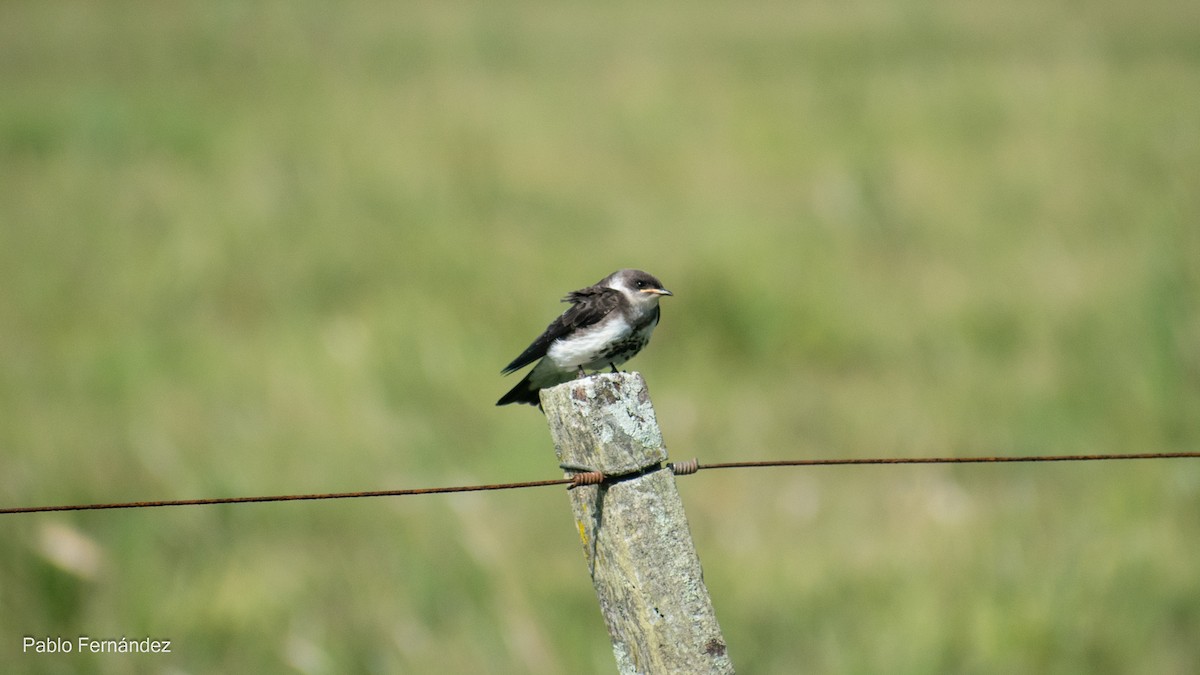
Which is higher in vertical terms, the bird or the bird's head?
the bird's head

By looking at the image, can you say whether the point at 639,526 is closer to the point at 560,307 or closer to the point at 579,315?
the point at 579,315

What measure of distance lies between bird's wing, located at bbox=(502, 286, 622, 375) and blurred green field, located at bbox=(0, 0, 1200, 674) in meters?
1.38

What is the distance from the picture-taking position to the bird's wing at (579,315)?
15.9 ft

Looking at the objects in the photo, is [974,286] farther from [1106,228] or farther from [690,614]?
[690,614]

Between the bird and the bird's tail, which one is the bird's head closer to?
the bird

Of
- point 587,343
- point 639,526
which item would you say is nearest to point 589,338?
point 587,343

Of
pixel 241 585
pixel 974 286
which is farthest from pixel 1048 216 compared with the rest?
pixel 241 585

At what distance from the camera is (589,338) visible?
480 centimetres

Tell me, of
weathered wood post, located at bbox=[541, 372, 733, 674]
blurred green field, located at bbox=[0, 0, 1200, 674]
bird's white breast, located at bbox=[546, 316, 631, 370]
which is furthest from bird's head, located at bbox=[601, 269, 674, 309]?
weathered wood post, located at bbox=[541, 372, 733, 674]

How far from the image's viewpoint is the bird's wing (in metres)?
4.84

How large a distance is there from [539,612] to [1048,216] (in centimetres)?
727

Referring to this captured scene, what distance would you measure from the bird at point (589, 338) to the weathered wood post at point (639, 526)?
1856 millimetres

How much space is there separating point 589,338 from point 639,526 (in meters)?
2.02

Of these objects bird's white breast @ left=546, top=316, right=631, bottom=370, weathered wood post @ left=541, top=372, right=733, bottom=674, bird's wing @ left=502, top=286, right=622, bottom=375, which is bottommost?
weathered wood post @ left=541, top=372, right=733, bottom=674
